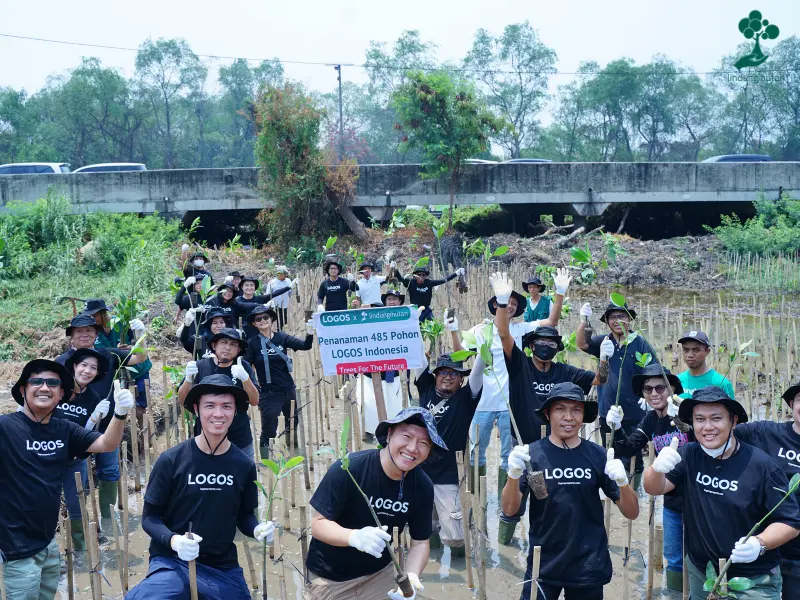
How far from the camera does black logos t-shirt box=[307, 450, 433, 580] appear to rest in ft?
11.4

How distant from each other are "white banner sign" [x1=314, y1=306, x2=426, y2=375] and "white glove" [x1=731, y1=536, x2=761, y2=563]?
8.10ft

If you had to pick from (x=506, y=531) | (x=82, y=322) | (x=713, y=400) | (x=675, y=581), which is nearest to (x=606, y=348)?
(x=506, y=531)

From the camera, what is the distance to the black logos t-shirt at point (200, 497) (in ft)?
11.8

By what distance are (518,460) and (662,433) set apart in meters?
1.72

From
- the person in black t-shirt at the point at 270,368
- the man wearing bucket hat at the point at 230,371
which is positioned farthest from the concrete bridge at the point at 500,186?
the man wearing bucket hat at the point at 230,371

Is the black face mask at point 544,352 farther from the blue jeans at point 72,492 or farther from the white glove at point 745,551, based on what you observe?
the blue jeans at point 72,492

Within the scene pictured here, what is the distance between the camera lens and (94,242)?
16828mm

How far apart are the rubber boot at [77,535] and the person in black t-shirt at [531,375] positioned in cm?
294

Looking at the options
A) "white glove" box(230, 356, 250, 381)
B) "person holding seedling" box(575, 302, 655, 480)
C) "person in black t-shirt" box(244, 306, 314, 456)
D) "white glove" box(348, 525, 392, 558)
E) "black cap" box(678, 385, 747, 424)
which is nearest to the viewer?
"white glove" box(348, 525, 392, 558)

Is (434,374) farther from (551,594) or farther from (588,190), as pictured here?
(588,190)

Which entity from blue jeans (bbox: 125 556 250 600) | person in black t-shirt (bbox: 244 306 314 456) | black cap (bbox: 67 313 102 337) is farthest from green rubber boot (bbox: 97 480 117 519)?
blue jeans (bbox: 125 556 250 600)

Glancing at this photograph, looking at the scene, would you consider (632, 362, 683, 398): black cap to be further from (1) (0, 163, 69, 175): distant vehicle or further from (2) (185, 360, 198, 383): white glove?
(1) (0, 163, 69, 175): distant vehicle

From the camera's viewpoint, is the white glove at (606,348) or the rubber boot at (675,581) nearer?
the rubber boot at (675,581)

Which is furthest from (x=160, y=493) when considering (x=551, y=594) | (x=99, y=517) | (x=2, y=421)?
(x=99, y=517)
